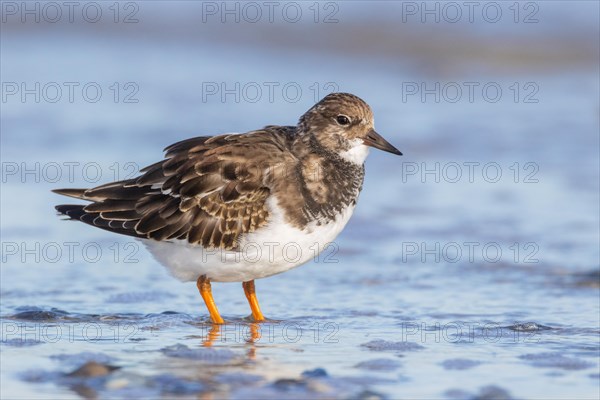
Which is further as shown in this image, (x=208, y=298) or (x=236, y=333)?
(x=208, y=298)

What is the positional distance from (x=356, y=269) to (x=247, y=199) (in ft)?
6.04

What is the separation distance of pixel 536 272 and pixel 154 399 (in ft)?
12.2

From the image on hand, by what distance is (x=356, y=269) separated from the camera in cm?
764

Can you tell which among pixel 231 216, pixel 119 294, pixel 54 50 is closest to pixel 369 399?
pixel 231 216

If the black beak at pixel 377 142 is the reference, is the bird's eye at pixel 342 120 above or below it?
above

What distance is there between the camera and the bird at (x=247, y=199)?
595 cm

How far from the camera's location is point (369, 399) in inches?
182

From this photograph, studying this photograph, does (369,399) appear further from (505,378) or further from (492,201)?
(492,201)

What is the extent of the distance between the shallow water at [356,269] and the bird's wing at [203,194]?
0.56 meters
